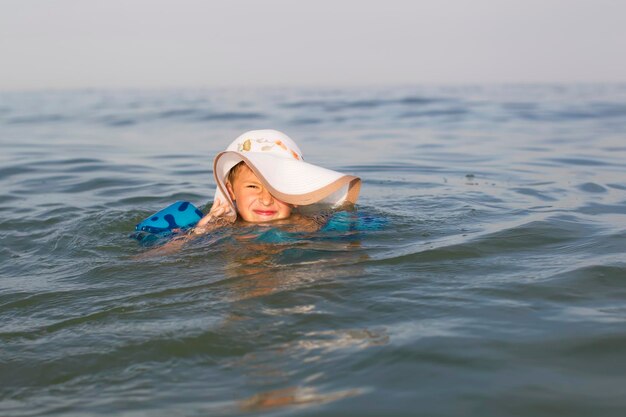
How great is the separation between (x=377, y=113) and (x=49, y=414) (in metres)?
17.3

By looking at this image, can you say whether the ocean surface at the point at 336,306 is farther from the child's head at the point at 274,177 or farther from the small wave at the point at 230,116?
the small wave at the point at 230,116

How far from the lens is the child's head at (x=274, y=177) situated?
5.42 meters

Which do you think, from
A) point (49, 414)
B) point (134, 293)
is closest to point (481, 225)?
point (134, 293)

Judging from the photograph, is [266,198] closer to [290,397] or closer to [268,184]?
[268,184]

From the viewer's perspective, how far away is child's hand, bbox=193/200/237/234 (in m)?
5.59

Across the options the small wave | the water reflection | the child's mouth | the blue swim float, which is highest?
the small wave

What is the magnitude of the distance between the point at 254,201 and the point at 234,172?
0.98ft

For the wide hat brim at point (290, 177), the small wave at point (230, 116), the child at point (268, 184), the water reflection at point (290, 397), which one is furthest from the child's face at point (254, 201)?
the small wave at point (230, 116)

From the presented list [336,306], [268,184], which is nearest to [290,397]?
[336,306]

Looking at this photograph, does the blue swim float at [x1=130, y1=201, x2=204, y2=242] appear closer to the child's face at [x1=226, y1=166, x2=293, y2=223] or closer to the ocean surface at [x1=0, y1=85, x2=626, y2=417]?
the ocean surface at [x1=0, y1=85, x2=626, y2=417]

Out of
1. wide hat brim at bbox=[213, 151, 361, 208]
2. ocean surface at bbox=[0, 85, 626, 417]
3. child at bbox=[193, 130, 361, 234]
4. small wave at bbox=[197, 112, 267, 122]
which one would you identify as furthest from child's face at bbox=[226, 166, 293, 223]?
small wave at bbox=[197, 112, 267, 122]

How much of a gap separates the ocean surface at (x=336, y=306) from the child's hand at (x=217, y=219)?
29 centimetres

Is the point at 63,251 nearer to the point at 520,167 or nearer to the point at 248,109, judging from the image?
the point at 520,167

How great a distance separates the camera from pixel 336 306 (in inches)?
145
